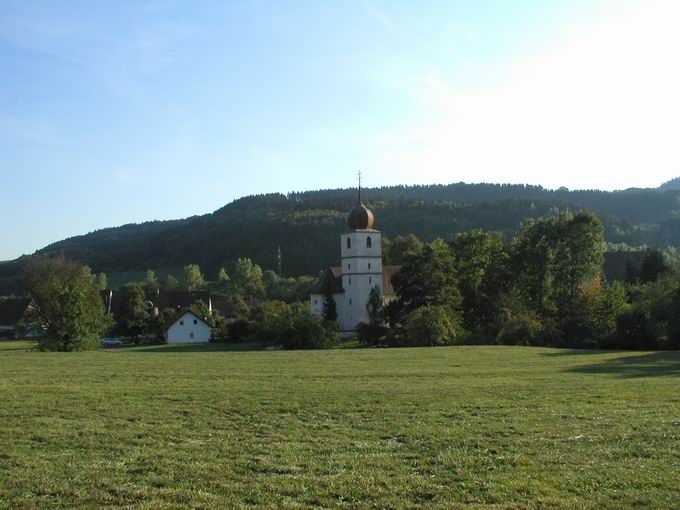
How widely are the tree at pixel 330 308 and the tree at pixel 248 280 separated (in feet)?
126

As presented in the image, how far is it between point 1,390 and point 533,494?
15.7 m

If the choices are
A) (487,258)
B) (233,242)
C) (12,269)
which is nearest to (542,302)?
(487,258)

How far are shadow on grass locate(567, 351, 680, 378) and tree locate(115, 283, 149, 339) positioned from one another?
177ft

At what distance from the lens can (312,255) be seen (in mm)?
141375

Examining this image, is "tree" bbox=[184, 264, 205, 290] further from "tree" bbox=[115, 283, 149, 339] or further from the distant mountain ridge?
"tree" bbox=[115, 283, 149, 339]

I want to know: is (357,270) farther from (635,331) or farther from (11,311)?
(11,311)

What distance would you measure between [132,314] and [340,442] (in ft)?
222

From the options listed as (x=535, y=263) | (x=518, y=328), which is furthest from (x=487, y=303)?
(x=518, y=328)

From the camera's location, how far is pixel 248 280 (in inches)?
4464

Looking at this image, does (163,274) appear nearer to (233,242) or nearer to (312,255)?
(233,242)

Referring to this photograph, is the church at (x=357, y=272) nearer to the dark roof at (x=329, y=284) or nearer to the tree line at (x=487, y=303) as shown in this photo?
the dark roof at (x=329, y=284)

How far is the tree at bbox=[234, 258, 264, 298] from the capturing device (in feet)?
355

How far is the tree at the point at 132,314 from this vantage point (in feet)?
248

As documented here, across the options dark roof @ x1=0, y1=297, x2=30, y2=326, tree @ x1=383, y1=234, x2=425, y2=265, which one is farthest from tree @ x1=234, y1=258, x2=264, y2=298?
dark roof @ x1=0, y1=297, x2=30, y2=326
